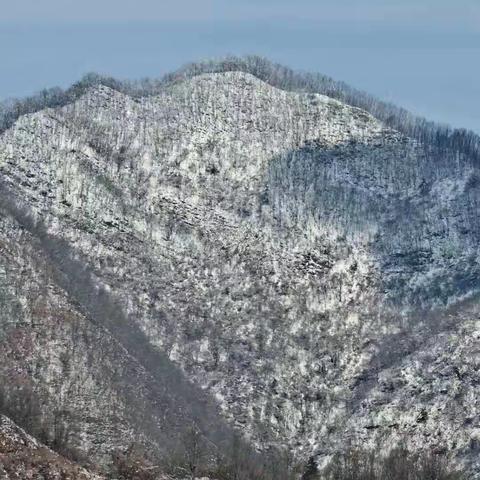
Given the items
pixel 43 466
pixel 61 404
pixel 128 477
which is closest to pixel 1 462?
pixel 43 466

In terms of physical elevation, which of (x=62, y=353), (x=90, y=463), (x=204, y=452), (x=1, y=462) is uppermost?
(x=62, y=353)

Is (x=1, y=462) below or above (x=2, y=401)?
below

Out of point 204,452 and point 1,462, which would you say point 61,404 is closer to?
point 204,452

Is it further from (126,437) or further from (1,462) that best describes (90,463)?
(1,462)

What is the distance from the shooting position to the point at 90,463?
168750mm

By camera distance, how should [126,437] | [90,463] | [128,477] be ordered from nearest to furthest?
[128,477] < [90,463] < [126,437]

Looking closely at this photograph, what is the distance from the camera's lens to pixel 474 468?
633 feet

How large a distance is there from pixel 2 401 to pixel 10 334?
23238 mm

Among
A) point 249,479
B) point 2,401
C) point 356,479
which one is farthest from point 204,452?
point 2,401

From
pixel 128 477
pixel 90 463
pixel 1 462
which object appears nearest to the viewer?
pixel 1 462

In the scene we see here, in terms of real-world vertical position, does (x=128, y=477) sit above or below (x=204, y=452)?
below

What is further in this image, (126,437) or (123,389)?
(123,389)

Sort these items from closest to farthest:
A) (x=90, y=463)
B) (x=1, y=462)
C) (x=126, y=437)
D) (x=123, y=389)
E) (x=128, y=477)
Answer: (x=1, y=462) < (x=128, y=477) < (x=90, y=463) < (x=126, y=437) < (x=123, y=389)

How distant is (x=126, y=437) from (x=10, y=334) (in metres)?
27.0
